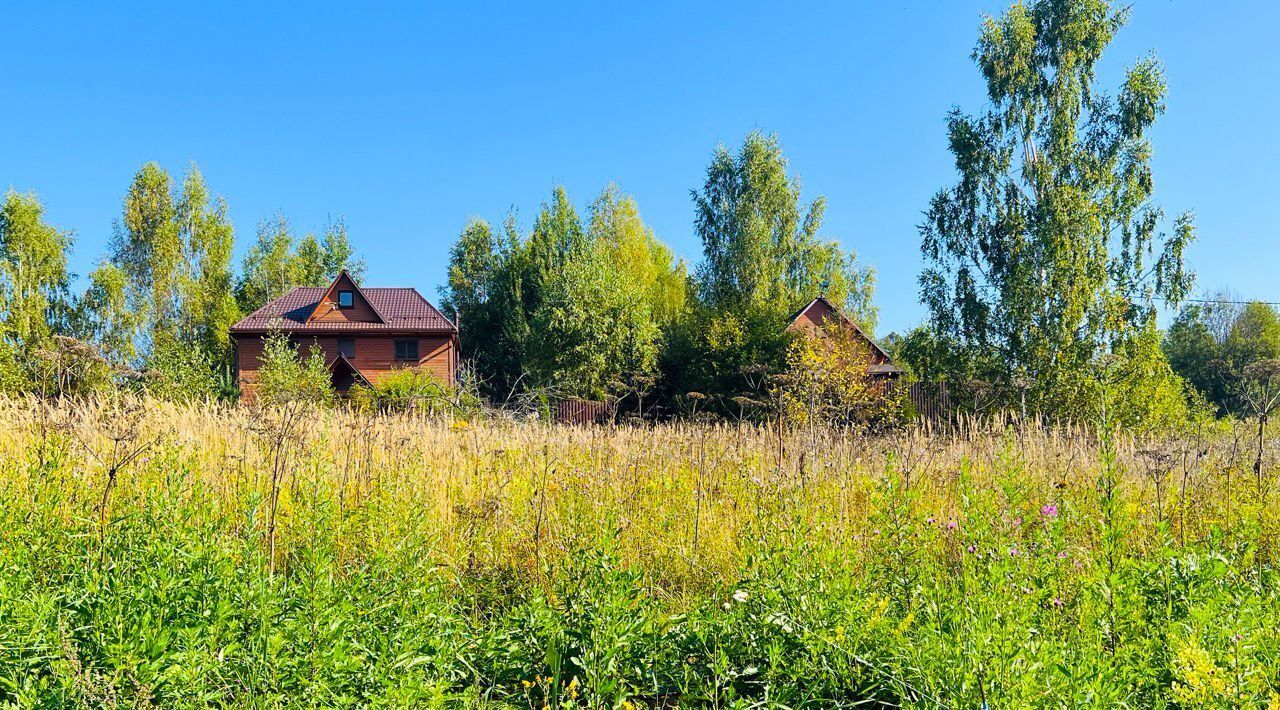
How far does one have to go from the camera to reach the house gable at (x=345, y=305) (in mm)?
31734

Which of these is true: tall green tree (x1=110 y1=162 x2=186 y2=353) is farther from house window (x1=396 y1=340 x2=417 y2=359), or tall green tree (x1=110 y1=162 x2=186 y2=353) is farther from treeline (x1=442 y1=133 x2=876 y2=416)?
treeline (x1=442 y1=133 x2=876 y2=416)

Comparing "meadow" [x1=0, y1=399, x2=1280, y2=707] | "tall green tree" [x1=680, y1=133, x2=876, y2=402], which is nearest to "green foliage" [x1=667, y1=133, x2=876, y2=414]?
"tall green tree" [x1=680, y1=133, x2=876, y2=402]

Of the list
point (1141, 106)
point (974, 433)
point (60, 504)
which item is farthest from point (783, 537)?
point (1141, 106)

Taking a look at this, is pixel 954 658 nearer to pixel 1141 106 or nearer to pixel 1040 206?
pixel 1040 206

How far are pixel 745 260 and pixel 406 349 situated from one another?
15.0 meters

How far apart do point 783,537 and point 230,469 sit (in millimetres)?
3821

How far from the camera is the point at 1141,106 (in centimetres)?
1797

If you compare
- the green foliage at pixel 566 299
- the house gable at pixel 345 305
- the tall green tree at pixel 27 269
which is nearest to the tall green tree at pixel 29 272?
the tall green tree at pixel 27 269

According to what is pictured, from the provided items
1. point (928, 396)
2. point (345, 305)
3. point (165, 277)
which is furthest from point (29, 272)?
point (928, 396)

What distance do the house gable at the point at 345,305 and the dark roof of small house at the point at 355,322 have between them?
0.16 metres

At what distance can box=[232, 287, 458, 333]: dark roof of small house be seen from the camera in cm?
3064

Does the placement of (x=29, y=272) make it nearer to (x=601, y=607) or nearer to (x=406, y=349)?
(x=406, y=349)

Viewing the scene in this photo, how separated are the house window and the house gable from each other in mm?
1233

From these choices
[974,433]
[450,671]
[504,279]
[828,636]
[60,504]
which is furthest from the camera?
[504,279]
